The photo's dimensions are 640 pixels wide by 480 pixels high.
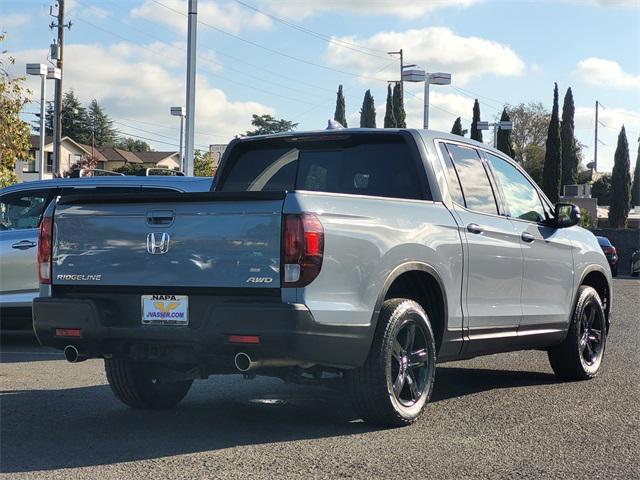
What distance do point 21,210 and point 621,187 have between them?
55386 millimetres

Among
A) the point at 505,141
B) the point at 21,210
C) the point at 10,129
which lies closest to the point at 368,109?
the point at 505,141

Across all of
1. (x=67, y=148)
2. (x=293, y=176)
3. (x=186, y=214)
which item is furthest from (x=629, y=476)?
(x=67, y=148)

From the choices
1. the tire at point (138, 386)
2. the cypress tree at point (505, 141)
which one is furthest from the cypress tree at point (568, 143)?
the tire at point (138, 386)

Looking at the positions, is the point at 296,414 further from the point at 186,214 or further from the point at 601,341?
the point at 601,341

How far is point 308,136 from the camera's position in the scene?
713 cm

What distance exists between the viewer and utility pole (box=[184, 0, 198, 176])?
18.3 meters

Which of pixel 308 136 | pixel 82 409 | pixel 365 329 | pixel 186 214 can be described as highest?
pixel 308 136

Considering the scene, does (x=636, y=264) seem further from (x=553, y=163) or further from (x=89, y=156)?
(x=89, y=156)

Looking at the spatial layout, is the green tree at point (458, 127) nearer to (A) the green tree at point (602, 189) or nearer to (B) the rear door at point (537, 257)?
(A) the green tree at point (602, 189)

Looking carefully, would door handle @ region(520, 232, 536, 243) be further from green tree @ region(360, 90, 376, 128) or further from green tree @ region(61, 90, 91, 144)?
green tree @ region(61, 90, 91, 144)

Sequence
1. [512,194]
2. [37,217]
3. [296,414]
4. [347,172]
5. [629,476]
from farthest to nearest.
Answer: [37,217] < [512,194] < [347,172] < [296,414] < [629,476]

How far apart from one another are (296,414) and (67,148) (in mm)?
84756

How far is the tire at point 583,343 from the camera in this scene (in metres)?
8.12

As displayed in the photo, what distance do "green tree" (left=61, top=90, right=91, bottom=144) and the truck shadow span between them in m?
104
